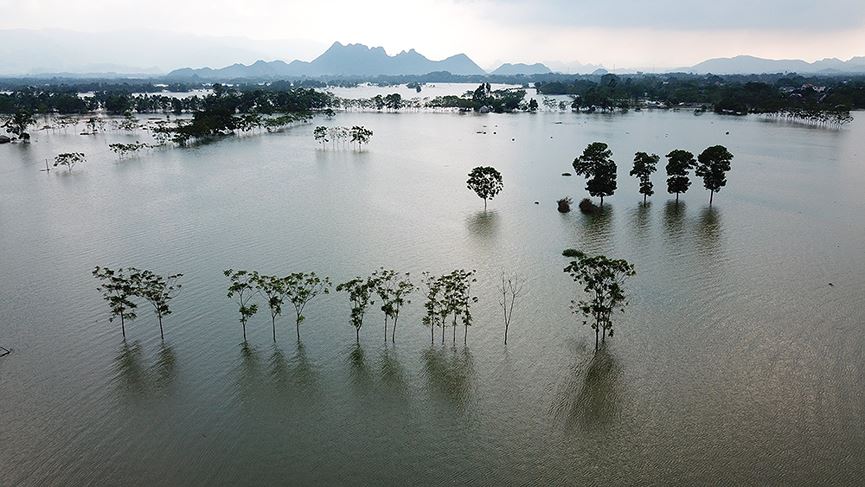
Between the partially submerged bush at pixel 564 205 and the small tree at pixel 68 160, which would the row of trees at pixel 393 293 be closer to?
the partially submerged bush at pixel 564 205

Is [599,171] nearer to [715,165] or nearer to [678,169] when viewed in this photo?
[678,169]

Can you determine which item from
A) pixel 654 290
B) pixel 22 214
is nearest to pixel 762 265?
pixel 654 290

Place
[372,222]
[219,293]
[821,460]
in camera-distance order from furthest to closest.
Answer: [372,222] → [219,293] → [821,460]

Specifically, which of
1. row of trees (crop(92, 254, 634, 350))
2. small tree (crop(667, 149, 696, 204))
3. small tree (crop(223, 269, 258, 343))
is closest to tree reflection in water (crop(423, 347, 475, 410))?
row of trees (crop(92, 254, 634, 350))

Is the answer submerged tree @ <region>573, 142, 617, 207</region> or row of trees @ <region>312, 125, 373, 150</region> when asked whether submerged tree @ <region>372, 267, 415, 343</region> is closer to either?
submerged tree @ <region>573, 142, 617, 207</region>

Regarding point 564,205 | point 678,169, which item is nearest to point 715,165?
point 678,169

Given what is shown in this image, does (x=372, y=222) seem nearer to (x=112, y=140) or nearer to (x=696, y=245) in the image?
(x=696, y=245)
